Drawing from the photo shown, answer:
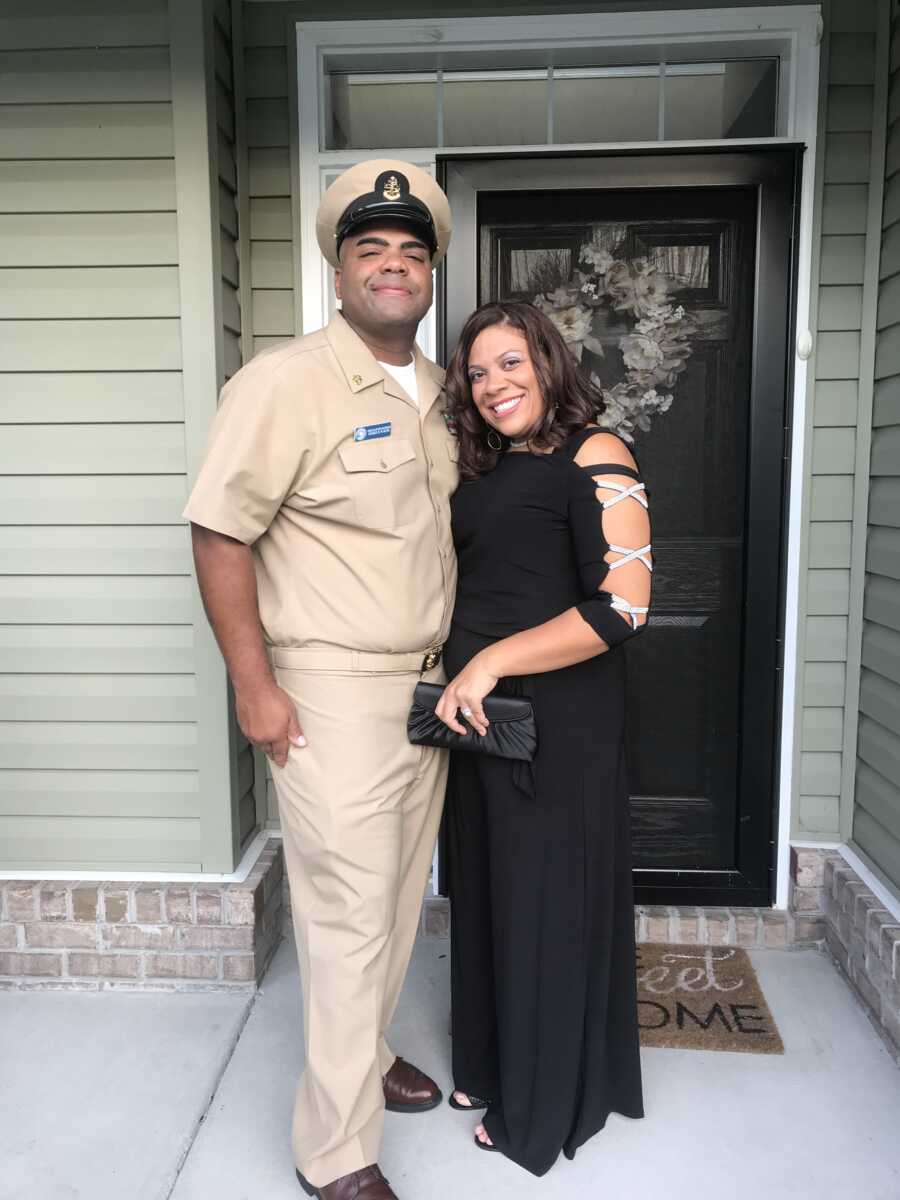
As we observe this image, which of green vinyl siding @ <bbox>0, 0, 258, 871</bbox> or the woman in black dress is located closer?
the woman in black dress

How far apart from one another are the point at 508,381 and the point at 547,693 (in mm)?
565

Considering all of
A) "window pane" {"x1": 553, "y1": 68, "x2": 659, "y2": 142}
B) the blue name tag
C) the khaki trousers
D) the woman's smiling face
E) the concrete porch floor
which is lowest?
the concrete porch floor

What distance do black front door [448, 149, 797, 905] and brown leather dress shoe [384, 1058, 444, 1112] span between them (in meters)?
0.95

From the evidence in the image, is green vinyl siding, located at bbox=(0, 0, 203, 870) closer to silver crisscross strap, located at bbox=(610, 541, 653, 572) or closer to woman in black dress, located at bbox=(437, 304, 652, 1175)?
woman in black dress, located at bbox=(437, 304, 652, 1175)

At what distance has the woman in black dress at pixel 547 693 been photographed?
1.63 metres

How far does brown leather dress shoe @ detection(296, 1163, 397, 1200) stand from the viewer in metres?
1.66

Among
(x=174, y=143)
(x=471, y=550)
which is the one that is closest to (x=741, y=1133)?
(x=471, y=550)

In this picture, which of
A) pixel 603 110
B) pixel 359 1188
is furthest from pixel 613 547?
pixel 603 110

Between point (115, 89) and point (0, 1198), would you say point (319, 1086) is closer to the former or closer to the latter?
point (0, 1198)

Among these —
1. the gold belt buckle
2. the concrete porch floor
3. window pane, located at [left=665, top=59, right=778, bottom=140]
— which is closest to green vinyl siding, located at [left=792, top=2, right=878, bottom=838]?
window pane, located at [left=665, top=59, right=778, bottom=140]

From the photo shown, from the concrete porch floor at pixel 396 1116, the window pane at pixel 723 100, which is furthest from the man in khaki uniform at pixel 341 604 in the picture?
the window pane at pixel 723 100

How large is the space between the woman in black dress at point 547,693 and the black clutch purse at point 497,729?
0.02 metres

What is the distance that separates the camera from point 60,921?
2.42m

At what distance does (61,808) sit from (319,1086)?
1.13m
